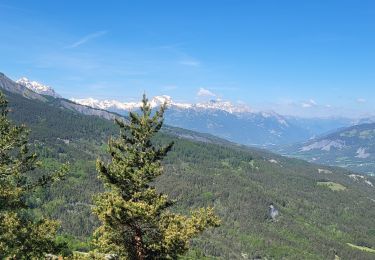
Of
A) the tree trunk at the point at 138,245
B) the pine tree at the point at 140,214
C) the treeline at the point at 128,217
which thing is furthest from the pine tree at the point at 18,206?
the tree trunk at the point at 138,245

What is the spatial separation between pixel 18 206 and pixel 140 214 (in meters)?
13.2

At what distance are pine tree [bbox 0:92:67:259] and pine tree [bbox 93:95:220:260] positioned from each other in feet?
16.0

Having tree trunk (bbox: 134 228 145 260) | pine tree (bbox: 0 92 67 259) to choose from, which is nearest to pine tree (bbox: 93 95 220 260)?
tree trunk (bbox: 134 228 145 260)

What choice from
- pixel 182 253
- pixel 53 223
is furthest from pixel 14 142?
pixel 182 253

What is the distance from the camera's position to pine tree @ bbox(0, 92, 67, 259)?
3850cm

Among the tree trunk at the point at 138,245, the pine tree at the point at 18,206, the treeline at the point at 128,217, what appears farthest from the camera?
the pine tree at the point at 18,206

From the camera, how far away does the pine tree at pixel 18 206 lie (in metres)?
38.5

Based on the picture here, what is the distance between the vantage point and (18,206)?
41844mm

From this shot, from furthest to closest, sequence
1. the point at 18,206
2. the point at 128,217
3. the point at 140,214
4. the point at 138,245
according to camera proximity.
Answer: the point at 18,206
the point at 138,245
the point at 128,217
the point at 140,214

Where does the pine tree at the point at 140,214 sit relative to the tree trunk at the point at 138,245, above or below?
above

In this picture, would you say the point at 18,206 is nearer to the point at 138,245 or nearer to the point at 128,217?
the point at 138,245

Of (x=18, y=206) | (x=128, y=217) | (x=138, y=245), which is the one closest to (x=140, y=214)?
(x=128, y=217)

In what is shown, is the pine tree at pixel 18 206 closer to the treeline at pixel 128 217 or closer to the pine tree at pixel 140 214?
the treeline at pixel 128 217

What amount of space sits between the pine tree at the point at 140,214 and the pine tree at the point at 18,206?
4888 mm
